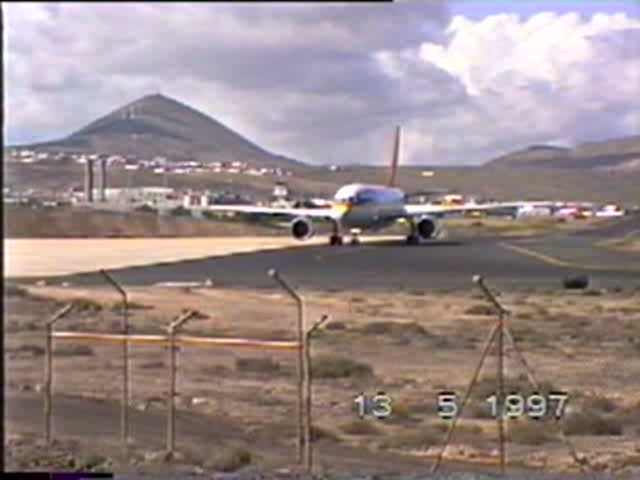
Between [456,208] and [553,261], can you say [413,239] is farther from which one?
[553,261]

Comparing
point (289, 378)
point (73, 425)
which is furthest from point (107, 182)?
point (289, 378)

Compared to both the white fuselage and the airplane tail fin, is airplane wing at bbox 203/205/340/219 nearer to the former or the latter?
the white fuselage

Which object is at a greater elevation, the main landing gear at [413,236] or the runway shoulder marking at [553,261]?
the main landing gear at [413,236]

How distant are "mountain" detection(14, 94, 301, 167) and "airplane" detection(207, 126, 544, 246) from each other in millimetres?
725

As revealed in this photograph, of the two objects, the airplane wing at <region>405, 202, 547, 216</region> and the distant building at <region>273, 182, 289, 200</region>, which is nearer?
the distant building at <region>273, 182, 289, 200</region>

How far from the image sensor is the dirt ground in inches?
384

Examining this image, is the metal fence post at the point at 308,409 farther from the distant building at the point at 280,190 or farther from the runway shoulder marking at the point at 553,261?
the runway shoulder marking at the point at 553,261

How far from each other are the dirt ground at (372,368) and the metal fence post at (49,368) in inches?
2.9

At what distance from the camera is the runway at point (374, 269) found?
9.50 metres

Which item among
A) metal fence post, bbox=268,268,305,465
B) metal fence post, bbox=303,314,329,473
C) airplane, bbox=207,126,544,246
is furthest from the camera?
metal fence post, bbox=303,314,329,473

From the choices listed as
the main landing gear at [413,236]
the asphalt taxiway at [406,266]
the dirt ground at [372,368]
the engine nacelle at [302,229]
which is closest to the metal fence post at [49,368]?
the dirt ground at [372,368]

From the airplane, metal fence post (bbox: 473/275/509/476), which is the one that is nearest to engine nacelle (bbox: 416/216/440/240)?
the airplane

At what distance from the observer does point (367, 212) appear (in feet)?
29.8

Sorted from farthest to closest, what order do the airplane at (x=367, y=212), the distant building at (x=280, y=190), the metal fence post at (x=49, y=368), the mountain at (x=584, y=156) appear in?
the metal fence post at (x=49, y=368)
the distant building at (x=280, y=190)
the airplane at (x=367, y=212)
the mountain at (x=584, y=156)
